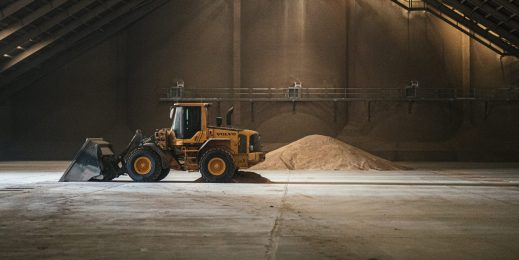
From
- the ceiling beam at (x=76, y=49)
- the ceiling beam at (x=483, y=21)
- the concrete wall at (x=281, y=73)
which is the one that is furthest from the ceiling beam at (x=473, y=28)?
the ceiling beam at (x=76, y=49)

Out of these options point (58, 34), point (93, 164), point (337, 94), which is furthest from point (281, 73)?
point (93, 164)

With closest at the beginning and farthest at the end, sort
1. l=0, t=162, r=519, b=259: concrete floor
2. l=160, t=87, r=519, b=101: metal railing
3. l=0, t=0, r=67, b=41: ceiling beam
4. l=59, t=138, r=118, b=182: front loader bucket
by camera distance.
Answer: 1. l=0, t=162, r=519, b=259: concrete floor
2. l=59, t=138, r=118, b=182: front loader bucket
3. l=0, t=0, r=67, b=41: ceiling beam
4. l=160, t=87, r=519, b=101: metal railing

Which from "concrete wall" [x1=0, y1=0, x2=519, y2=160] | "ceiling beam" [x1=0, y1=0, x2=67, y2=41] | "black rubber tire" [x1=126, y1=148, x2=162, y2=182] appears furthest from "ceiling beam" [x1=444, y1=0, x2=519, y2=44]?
"black rubber tire" [x1=126, y1=148, x2=162, y2=182]

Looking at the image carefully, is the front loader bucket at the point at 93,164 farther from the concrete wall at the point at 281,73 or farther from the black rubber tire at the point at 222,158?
the concrete wall at the point at 281,73

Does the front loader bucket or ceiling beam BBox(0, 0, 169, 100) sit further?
ceiling beam BBox(0, 0, 169, 100)

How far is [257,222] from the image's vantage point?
10461 mm

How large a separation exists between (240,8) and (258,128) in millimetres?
8394

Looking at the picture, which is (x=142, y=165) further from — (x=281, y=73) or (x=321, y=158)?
(x=281, y=73)

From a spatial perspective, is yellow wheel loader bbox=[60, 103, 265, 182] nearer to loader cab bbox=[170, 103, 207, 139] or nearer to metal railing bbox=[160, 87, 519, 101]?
loader cab bbox=[170, 103, 207, 139]

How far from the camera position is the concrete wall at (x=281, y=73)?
38.8 m

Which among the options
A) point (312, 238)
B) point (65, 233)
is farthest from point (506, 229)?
point (65, 233)

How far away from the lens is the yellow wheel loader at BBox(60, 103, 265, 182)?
19.3 metres

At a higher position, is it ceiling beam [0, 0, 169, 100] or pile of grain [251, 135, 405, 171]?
ceiling beam [0, 0, 169, 100]

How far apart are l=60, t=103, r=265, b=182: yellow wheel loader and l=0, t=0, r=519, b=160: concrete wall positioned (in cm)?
1914
